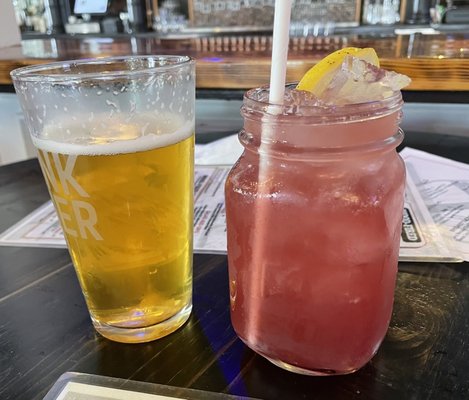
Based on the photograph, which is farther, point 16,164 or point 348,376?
point 16,164

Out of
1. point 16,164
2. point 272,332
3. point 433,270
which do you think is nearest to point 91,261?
point 272,332

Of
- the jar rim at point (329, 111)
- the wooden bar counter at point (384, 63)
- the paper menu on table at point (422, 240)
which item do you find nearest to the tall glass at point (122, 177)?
the jar rim at point (329, 111)

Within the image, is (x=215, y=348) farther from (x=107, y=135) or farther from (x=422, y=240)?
(x=422, y=240)

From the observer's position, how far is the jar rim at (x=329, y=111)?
1.19 feet

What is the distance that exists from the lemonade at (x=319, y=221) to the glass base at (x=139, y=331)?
0.10 metres

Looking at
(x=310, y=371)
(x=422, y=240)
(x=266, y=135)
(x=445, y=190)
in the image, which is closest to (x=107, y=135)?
(x=266, y=135)

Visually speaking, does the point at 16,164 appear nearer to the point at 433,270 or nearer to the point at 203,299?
the point at 203,299

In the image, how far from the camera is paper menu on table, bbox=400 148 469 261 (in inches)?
26.1

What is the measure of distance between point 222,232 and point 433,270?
0.89 ft

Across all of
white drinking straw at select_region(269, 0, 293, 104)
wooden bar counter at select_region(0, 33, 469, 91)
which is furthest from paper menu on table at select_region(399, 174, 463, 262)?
wooden bar counter at select_region(0, 33, 469, 91)

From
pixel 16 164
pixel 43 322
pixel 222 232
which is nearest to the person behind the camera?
pixel 43 322

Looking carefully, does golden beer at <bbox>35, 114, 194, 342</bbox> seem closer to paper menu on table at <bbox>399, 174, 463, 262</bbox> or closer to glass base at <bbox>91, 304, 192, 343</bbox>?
glass base at <bbox>91, 304, 192, 343</bbox>

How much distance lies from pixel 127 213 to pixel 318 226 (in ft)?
0.55

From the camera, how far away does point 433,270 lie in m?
0.57
